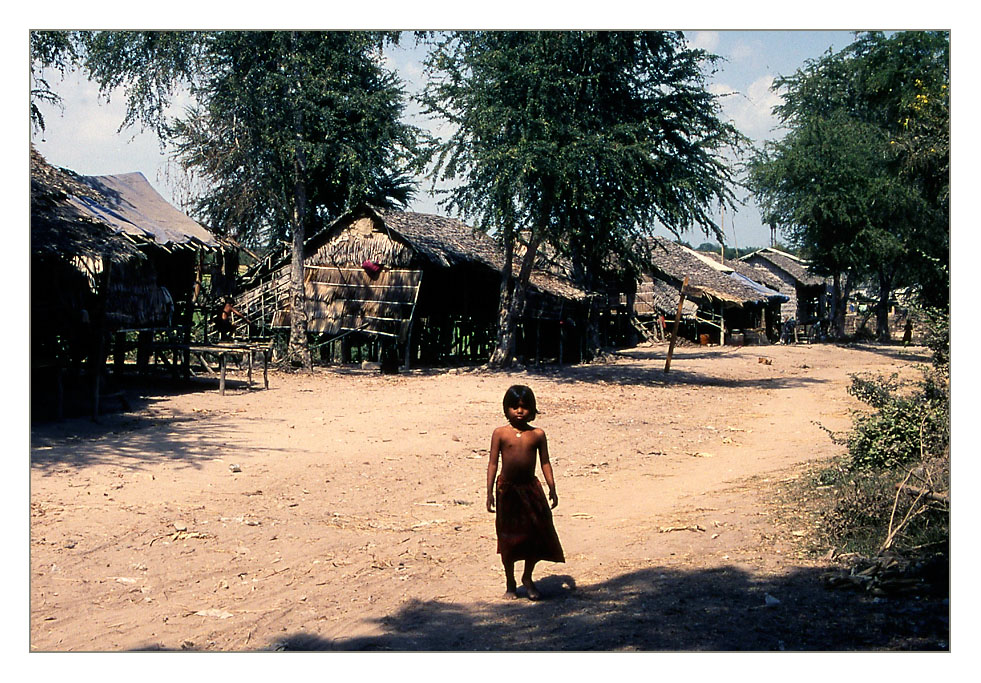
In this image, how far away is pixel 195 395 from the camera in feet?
48.8

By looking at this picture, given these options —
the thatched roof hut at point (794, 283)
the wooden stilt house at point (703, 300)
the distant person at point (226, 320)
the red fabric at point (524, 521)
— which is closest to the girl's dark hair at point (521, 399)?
the red fabric at point (524, 521)

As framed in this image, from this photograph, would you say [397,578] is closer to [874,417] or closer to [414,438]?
[874,417]

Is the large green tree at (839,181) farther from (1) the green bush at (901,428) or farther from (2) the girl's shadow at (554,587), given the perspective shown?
(2) the girl's shadow at (554,587)

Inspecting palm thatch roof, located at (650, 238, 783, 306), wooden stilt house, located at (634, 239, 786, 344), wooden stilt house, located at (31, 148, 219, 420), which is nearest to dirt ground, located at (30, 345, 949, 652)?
wooden stilt house, located at (31, 148, 219, 420)

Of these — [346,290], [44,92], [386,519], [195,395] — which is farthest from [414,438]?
[346,290]

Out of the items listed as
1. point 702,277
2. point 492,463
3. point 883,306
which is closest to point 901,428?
point 492,463

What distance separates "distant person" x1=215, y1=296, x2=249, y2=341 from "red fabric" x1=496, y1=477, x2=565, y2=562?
1861cm

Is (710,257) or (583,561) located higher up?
(710,257)

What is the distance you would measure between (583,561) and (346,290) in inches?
680

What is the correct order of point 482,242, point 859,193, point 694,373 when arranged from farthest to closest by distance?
point 859,193 → point 482,242 → point 694,373

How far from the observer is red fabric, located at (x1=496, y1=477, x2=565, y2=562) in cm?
538

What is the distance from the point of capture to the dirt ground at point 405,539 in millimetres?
4859

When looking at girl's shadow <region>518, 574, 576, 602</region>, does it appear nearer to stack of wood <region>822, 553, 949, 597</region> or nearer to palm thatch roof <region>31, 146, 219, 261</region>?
stack of wood <region>822, 553, 949, 597</region>

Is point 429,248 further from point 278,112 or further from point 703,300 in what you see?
point 703,300
